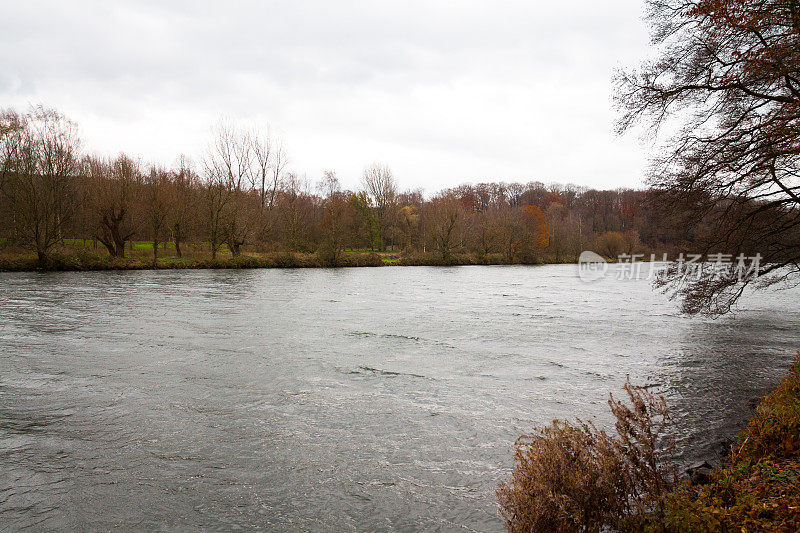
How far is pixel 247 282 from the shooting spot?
103 ft

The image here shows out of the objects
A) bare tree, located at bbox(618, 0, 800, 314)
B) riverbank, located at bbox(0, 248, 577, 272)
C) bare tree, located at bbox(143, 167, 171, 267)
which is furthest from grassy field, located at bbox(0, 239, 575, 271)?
bare tree, located at bbox(618, 0, 800, 314)

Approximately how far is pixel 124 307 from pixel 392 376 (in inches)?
560

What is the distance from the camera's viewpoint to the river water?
5.33 metres

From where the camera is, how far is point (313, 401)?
28.1 ft

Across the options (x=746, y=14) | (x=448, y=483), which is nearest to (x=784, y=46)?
(x=746, y=14)

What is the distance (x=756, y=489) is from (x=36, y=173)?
4329 cm

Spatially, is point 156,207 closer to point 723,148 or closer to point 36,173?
point 36,173

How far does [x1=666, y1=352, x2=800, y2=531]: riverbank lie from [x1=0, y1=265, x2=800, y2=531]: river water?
1.10 metres

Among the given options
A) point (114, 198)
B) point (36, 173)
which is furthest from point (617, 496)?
point (114, 198)

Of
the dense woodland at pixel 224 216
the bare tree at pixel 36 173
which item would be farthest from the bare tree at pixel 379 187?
the bare tree at pixel 36 173

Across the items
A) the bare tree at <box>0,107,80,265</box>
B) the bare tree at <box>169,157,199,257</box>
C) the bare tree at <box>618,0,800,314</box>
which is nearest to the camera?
the bare tree at <box>618,0,800,314</box>

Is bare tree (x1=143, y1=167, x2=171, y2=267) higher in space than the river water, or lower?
higher

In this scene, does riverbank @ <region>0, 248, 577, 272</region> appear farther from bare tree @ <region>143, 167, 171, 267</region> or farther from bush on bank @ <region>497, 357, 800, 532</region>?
bush on bank @ <region>497, 357, 800, 532</region>

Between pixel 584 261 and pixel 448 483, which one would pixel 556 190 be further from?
pixel 448 483
